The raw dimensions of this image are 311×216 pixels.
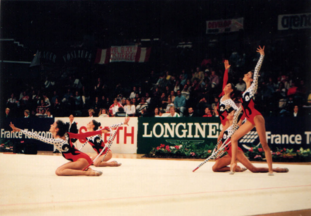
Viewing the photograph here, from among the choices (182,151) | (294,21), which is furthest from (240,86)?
(294,21)

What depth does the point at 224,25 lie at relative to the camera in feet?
57.0

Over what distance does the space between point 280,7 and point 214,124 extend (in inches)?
300

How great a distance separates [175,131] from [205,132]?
1.02 metres

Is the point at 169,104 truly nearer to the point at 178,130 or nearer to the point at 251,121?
the point at 178,130

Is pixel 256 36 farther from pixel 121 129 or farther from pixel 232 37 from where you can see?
pixel 121 129

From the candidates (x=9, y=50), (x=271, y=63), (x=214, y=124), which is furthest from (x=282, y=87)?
(x=9, y=50)

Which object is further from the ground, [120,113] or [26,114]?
[120,113]

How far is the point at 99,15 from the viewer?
671 inches

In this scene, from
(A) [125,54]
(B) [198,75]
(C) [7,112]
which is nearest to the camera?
(B) [198,75]

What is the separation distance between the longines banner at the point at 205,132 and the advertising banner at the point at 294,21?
6538 mm

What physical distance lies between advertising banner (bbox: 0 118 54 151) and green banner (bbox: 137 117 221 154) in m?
4.26

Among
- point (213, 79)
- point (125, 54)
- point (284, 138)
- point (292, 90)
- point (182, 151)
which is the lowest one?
point (182, 151)

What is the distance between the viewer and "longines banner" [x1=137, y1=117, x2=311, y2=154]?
9.98 metres

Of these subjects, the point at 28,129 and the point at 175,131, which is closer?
the point at 175,131
